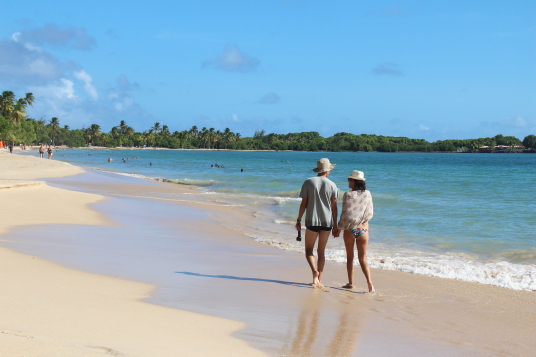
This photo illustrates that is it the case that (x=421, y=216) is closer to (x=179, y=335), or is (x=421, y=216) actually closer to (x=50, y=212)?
(x=50, y=212)

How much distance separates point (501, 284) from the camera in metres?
7.61

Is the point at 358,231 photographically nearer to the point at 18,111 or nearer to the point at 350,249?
the point at 350,249

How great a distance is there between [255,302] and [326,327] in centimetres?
106

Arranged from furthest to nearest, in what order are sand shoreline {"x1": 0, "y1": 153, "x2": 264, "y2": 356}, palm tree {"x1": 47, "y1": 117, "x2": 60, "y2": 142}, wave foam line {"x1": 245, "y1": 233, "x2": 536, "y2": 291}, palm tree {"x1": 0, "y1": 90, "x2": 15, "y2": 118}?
palm tree {"x1": 47, "y1": 117, "x2": 60, "y2": 142} → palm tree {"x1": 0, "y1": 90, "x2": 15, "y2": 118} → wave foam line {"x1": 245, "y1": 233, "x2": 536, "y2": 291} → sand shoreline {"x1": 0, "y1": 153, "x2": 264, "y2": 356}

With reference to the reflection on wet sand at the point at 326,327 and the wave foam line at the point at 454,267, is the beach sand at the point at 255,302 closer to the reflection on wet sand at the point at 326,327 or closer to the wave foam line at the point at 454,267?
the reflection on wet sand at the point at 326,327

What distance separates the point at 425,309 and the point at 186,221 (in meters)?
8.48

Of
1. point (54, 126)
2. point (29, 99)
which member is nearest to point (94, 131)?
point (54, 126)

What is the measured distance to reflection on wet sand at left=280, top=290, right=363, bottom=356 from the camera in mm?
4270

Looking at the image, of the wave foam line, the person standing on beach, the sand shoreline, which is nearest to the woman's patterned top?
the person standing on beach

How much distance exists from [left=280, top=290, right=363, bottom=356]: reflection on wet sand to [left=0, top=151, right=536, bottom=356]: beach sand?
1 centimetres

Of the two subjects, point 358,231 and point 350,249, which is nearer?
point 358,231

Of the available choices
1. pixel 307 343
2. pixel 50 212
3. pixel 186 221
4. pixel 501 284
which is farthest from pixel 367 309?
pixel 50 212

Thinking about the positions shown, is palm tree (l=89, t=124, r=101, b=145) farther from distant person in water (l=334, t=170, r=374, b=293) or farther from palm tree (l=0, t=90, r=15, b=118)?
distant person in water (l=334, t=170, r=374, b=293)

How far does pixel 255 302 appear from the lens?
5684 mm
